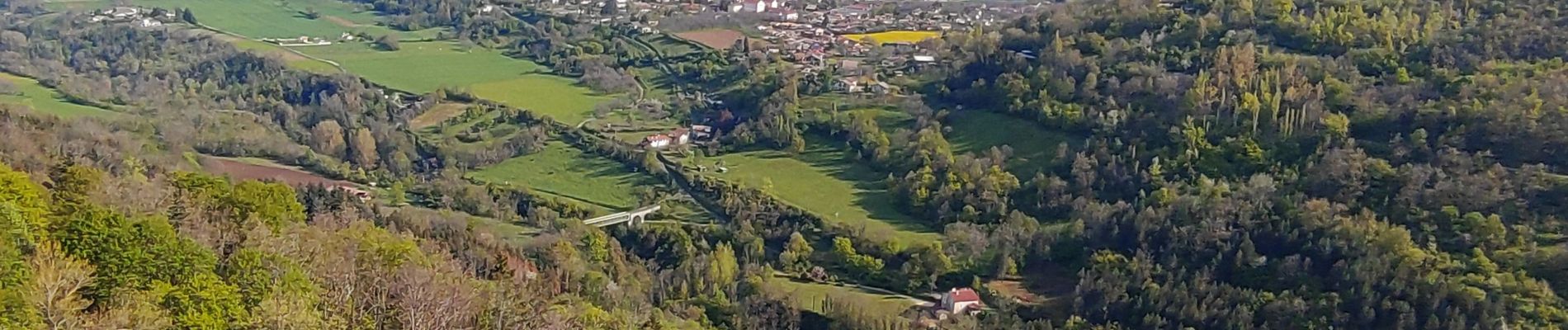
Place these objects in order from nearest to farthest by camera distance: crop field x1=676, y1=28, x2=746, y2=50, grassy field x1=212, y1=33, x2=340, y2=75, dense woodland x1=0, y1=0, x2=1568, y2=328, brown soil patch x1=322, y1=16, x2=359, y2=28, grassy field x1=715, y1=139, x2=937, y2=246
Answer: dense woodland x1=0, y1=0, x2=1568, y2=328
grassy field x1=715, y1=139, x2=937, y2=246
grassy field x1=212, y1=33, x2=340, y2=75
crop field x1=676, y1=28, x2=746, y2=50
brown soil patch x1=322, y1=16, x2=359, y2=28

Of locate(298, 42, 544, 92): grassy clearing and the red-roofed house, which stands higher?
the red-roofed house

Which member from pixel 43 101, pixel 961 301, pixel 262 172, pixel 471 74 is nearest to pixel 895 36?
pixel 471 74

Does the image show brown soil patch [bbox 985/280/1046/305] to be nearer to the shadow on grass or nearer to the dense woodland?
the dense woodland

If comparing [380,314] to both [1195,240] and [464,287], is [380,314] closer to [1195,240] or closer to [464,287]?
[464,287]

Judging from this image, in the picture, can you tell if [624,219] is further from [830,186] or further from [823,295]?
[823,295]

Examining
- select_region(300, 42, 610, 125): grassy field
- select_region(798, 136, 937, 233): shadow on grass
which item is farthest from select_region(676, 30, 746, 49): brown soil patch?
select_region(798, 136, 937, 233): shadow on grass

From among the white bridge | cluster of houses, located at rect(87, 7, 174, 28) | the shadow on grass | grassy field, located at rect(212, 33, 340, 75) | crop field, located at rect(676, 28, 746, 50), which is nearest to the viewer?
the shadow on grass

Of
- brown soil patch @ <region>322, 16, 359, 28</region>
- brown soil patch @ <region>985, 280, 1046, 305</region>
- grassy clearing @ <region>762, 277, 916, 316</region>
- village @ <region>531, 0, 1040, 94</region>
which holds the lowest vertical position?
brown soil patch @ <region>322, 16, 359, 28</region>
